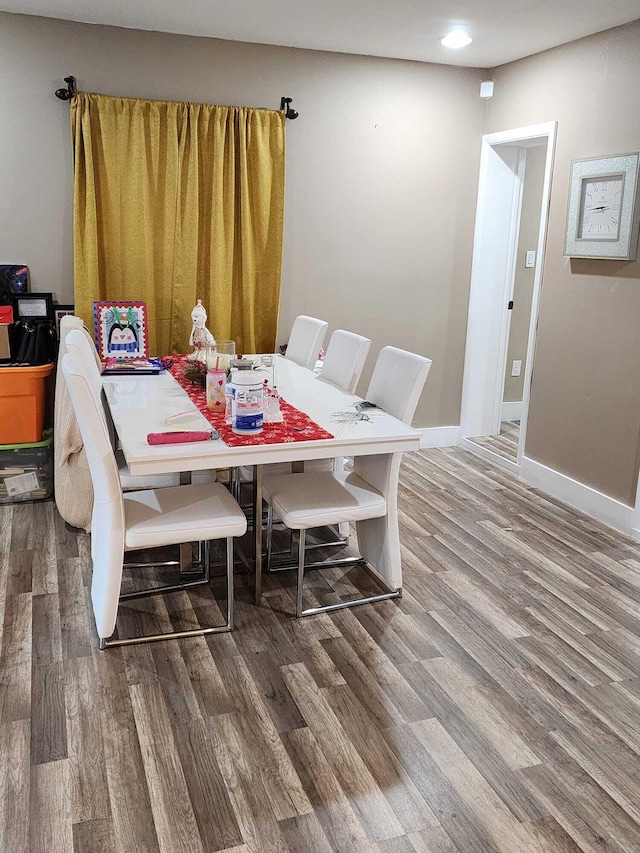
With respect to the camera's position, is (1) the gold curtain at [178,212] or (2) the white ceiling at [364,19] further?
(1) the gold curtain at [178,212]

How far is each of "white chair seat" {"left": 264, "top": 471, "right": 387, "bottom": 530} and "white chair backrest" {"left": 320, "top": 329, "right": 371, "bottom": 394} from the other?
0.54 metres

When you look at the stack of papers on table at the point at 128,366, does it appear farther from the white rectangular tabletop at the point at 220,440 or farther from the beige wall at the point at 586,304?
the beige wall at the point at 586,304

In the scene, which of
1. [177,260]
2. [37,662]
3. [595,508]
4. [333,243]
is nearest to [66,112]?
[177,260]

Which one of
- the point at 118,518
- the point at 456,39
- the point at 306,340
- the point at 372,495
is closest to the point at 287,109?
the point at 456,39

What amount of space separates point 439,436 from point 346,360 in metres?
1.95

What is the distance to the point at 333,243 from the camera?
4.71 m

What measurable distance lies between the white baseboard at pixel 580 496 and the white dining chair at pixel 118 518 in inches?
84.8

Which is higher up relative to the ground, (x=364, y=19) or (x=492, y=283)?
(x=364, y=19)

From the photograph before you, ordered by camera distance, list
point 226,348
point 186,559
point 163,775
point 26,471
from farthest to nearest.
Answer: point 26,471 → point 226,348 → point 186,559 → point 163,775

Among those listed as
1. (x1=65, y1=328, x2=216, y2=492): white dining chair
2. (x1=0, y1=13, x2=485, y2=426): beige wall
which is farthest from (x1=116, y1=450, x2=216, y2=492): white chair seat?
(x1=0, y1=13, x2=485, y2=426): beige wall

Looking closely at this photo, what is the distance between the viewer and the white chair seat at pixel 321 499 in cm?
280

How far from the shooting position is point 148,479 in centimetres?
356

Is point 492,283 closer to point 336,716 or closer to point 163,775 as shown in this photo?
point 336,716

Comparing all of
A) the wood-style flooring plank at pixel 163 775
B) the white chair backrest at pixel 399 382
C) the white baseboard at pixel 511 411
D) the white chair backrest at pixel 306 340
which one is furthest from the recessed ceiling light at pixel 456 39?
the wood-style flooring plank at pixel 163 775
